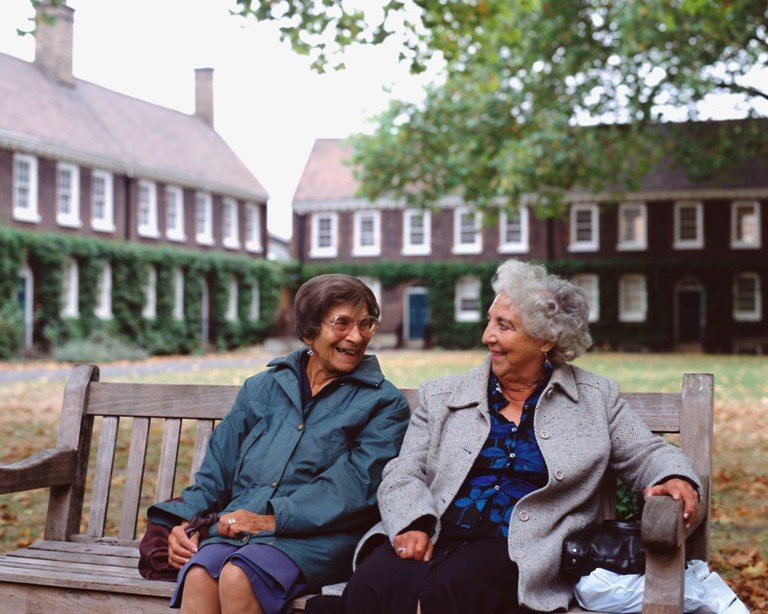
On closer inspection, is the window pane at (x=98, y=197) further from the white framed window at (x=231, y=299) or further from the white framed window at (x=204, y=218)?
the white framed window at (x=231, y=299)

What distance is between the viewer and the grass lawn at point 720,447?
682 cm

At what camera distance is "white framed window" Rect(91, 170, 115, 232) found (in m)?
35.4

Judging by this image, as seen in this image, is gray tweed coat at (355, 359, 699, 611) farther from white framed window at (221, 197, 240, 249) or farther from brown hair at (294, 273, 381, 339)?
white framed window at (221, 197, 240, 249)

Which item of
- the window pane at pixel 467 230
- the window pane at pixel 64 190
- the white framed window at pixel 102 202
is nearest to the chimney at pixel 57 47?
the white framed window at pixel 102 202

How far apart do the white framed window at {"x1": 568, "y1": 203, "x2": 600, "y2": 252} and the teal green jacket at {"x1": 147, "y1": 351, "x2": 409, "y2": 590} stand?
40.3m

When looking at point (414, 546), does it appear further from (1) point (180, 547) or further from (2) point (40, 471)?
(2) point (40, 471)

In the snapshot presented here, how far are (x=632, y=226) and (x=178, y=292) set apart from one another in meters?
18.0

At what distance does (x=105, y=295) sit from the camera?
1345 inches

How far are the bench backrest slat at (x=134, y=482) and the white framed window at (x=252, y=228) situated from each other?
1579 inches

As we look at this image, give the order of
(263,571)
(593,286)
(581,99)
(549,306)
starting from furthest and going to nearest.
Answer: (593,286), (581,99), (549,306), (263,571)

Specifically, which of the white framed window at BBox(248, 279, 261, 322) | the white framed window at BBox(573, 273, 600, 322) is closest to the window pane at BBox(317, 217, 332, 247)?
the white framed window at BBox(248, 279, 261, 322)

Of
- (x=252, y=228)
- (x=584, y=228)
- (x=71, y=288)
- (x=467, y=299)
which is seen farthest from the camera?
(x=252, y=228)

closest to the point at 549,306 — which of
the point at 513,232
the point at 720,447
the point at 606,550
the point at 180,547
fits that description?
the point at 606,550

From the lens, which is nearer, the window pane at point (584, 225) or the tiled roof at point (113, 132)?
the tiled roof at point (113, 132)
